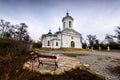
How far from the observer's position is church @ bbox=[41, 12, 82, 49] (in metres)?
35.5

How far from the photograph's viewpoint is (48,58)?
7602 millimetres

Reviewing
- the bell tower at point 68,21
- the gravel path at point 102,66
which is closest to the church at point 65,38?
the bell tower at point 68,21

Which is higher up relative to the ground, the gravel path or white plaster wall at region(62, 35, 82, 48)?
white plaster wall at region(62, 35, 82, 48)

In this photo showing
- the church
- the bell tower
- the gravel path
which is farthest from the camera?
the bell tower

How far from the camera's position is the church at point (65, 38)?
35.5 m

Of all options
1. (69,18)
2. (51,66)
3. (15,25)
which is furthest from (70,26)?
(51,66)

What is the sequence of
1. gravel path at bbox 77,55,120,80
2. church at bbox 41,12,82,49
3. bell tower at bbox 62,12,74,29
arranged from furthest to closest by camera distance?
bell tower at bbox 62,12,74,29
church at bbox 41,12,82,49
gravel path at bbox 77,55,120,80

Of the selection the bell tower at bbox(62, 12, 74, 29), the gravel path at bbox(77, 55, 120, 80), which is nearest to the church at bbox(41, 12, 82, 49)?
the bell tower at bbox(62, 12, 74, 29)

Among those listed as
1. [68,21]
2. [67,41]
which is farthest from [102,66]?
[68,21]

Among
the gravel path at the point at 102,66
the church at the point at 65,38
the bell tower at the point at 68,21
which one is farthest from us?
the bell tower at the point at 68,21

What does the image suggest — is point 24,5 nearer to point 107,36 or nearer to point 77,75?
point 77,75

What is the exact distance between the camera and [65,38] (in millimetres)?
35875

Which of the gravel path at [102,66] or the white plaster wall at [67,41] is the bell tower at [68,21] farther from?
the gravel path at [102,66]

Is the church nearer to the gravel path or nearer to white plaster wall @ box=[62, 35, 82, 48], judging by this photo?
white plaster wall @ box=[62, 35, 82, 48]
